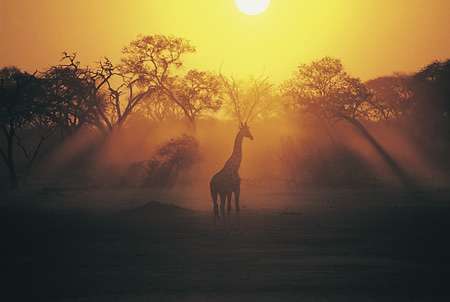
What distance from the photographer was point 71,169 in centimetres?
6172

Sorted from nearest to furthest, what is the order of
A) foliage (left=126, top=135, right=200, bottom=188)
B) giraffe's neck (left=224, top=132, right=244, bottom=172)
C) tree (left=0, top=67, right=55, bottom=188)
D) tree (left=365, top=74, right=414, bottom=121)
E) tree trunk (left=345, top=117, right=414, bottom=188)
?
giraffe's neck (left=224, top=132, right=244, bottom=172), tree (left=0, top=67, right=55, bottom=188), foliage (left=126, top=135, right=200, bottom=188), tree trunk (left=345, top=117, right=414, bottom=188), tree (left=365, top=74, right=414, bottom=121)

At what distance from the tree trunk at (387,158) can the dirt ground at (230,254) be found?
19.9 m

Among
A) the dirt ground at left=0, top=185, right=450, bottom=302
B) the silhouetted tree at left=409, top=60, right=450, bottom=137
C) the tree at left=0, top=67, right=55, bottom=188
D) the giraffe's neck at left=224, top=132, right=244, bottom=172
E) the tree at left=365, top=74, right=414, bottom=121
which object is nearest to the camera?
the dirt ground at left=0, top=185, right=450, bottom=302

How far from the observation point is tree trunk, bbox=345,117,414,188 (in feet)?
162

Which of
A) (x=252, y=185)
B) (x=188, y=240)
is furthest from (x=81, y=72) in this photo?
(x=188, y=240)

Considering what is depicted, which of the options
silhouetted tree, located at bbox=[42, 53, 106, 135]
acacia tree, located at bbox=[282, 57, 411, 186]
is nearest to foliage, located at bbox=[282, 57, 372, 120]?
acacia tree, located at bbox=[282, 57, 411, 186]

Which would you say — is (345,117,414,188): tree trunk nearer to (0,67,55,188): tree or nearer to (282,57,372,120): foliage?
(282,57,372,120): foliage

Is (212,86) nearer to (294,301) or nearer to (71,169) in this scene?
(71,169)

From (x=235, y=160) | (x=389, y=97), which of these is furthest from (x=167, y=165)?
(x=389, y=97)

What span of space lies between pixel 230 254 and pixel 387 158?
47.7 meters

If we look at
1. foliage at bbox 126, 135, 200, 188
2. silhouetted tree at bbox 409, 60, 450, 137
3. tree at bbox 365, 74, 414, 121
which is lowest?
foliage at bbox 126, 135, 200, 188

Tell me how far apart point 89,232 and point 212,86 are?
55191 mm

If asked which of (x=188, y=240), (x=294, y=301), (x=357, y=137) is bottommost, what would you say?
(x=294, y=301)

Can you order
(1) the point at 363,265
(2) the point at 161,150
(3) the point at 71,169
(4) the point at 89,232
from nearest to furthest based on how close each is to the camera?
(1) the point at 363,265 → (4) the point at 89,232 → (2) the point at 161,150 → (3) the point at 71,169
